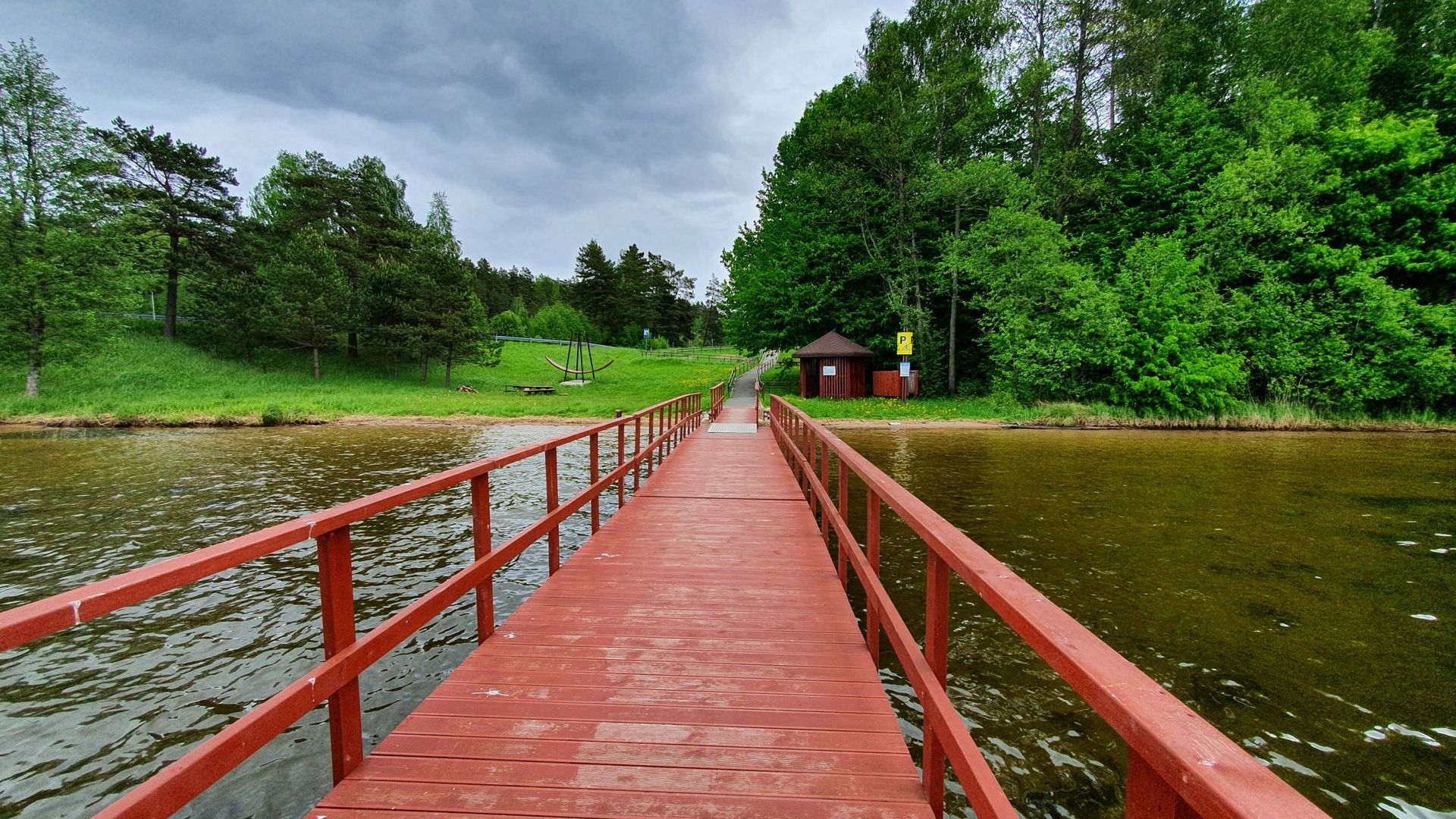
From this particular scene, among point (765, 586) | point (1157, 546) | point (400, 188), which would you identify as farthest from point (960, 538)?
point (400, 188)

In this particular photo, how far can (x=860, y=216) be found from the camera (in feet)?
85.3

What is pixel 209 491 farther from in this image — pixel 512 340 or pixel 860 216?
pixel 512 340

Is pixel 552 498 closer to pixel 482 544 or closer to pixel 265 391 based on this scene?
pixel 482 544

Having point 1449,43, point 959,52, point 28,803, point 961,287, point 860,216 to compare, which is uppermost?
point 959,52

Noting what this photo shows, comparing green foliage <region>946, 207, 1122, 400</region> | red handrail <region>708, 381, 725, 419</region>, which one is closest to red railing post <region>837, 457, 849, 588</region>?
red handrail <region>708, 381, 725, 419</region>

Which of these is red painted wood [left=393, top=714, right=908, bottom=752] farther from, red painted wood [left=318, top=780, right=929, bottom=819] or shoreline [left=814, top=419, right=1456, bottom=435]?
shoreline [left=814, top=419, right=1456, bottom=435]

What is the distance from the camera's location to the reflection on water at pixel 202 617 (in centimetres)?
322

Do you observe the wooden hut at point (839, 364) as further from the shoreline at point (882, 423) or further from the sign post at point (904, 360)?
the shoreline at point (882, 423)

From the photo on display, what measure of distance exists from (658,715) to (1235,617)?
17.0 ft

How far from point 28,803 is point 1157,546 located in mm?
9298

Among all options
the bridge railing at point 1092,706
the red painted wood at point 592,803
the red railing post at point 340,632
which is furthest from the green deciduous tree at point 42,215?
the bridge railing at point 1092,706

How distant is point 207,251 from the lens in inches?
1233

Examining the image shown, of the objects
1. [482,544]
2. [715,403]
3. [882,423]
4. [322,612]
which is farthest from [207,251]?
[322,612]

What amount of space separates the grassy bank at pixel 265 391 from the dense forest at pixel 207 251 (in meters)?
1.13
